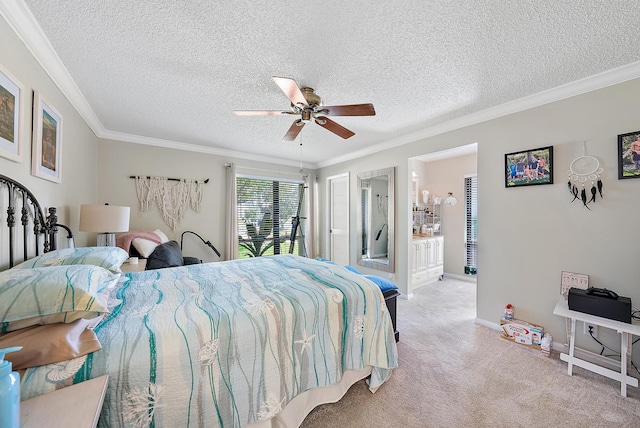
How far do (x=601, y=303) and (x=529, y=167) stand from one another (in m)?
1.36

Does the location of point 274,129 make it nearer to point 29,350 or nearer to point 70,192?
point 70,192

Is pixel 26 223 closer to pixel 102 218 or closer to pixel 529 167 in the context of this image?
pixel 102 218

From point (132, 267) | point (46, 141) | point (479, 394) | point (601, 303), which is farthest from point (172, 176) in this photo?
point (601, 303)

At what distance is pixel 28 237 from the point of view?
166 cm

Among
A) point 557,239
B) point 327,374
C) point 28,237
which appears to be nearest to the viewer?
point 327,374

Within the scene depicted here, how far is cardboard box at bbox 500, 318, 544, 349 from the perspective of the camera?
2377mm

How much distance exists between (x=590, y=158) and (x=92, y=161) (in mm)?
5608

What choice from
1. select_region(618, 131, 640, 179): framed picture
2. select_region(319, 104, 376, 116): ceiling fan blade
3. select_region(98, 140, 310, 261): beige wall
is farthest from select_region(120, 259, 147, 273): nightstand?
select_region(618, 131, 640, 179): framed picture

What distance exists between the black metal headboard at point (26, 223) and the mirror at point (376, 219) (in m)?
3.95

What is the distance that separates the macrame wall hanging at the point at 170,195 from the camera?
3635 millimetres

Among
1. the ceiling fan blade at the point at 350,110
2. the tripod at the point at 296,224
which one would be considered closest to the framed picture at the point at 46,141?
the ceiling fan blade at the point at 350,110

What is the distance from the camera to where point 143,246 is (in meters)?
3.02

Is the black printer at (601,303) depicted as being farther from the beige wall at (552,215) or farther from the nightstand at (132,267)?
the nightstand at (132,267)

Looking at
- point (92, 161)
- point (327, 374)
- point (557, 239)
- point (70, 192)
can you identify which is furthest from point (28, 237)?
point (557, 239)
